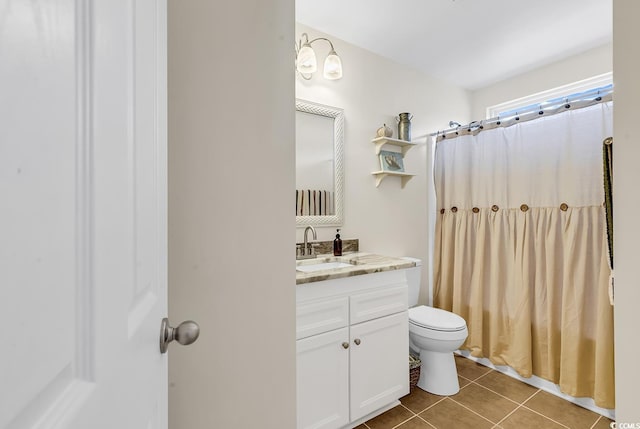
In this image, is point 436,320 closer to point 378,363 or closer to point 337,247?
point 378,363

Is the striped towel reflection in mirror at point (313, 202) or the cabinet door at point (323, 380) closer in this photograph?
the cabinet door at point (323, 380)

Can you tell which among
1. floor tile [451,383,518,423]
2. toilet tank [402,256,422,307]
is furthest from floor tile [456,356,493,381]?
toilet tank [402,256,422,307]

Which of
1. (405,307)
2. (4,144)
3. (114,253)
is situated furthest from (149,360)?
(405,307)

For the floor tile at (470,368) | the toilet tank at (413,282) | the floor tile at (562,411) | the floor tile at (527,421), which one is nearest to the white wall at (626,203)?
the floor tile at (527,421)

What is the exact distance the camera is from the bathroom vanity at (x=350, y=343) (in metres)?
1.41

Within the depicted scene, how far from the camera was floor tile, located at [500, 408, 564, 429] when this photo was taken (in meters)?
1.64

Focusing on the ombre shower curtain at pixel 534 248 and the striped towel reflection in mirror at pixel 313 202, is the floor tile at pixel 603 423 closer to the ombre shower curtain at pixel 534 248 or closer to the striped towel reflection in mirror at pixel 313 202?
the ombre shower curtain at pixel 534 248

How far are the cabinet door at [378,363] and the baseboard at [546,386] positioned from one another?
0.93 metres

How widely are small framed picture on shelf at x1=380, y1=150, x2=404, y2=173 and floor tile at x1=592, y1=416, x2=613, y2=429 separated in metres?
1.98

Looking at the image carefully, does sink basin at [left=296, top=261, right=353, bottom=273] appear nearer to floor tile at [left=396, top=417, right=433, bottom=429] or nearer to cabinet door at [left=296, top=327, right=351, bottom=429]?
cabinet door at [left=296, top=327, right=351, bottom=429]

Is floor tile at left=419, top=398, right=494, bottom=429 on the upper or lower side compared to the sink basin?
lower

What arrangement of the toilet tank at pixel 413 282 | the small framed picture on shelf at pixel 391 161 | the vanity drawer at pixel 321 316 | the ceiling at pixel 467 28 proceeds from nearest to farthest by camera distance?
the vanity drawer at pixel 321 316 → the ceiling at pixel 467 28 → the toilet tank at pixel 413 282 → the small framed picture on shelf at pixel 391 161

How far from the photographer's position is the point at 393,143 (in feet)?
8.00

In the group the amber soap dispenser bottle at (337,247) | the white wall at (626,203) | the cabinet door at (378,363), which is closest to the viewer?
the white wall at (626,203)
